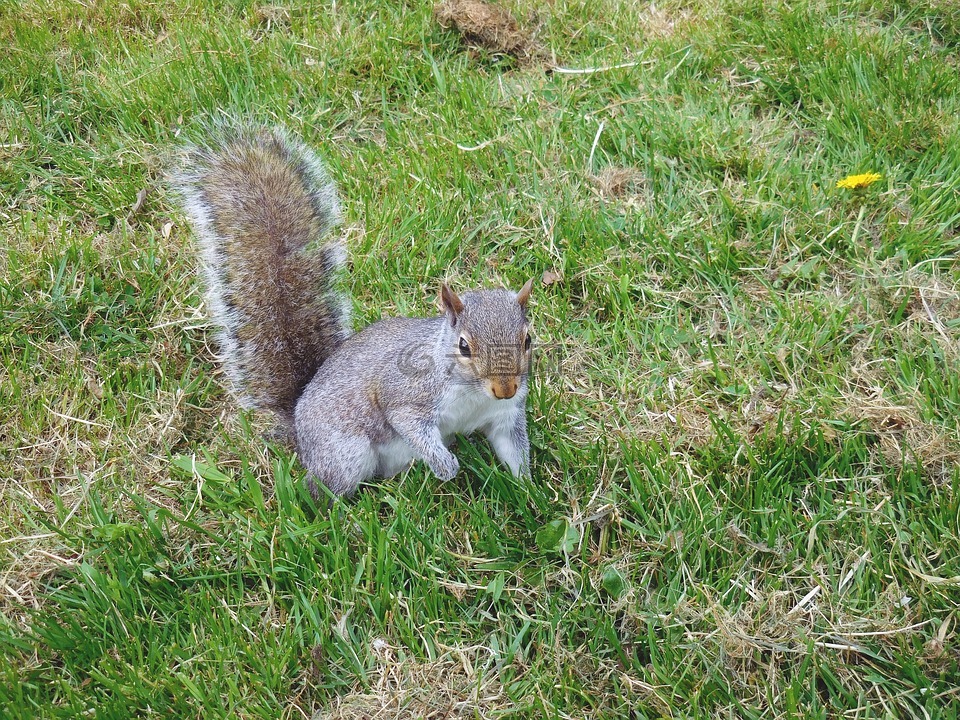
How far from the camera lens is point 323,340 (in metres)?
2.22

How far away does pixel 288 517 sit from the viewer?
1.92m

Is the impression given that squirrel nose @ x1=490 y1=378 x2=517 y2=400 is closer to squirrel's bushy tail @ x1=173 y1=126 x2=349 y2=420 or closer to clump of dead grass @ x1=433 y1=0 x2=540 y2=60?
squirrel's bushy tail @ x1=173 y1=126 x2=349 y2=420

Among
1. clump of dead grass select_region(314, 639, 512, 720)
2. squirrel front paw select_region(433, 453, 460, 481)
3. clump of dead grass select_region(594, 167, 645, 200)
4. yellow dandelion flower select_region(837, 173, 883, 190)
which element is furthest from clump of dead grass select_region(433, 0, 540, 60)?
clump of dead grass select_region(314, 639, 512, 720)

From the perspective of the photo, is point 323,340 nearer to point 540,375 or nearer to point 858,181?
point 540,375

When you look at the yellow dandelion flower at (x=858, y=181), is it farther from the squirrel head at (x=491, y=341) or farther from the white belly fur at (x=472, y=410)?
the white belly fur at (x=472, y=410)

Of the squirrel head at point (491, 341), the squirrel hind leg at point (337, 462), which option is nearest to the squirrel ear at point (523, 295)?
the squirrel head at point (491, 341)

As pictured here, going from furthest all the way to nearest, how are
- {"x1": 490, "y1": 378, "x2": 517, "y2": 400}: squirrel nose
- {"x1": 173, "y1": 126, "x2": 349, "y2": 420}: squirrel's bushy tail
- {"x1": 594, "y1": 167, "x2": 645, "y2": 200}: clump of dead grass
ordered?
{"x1": 594, "y1": 167, "x2": 645, "y2": 200}: clump of dead grass, {"x1": 173, "y1": 126, "x2": 349, "y2": 420}: squirrel's bushy tail, {"x1": 490, "y1": 378, "x2": 517, "y2": 400}: squirrel nose

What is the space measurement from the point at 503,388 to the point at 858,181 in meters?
1.34

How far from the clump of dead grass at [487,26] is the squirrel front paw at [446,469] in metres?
1.79

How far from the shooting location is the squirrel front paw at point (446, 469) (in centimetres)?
196

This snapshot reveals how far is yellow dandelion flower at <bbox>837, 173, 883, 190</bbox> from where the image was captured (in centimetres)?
245

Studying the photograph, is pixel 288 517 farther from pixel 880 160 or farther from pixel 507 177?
pixel 880 160

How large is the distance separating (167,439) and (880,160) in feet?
7.10

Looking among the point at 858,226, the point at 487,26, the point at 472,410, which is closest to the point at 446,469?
the point at 472,410
